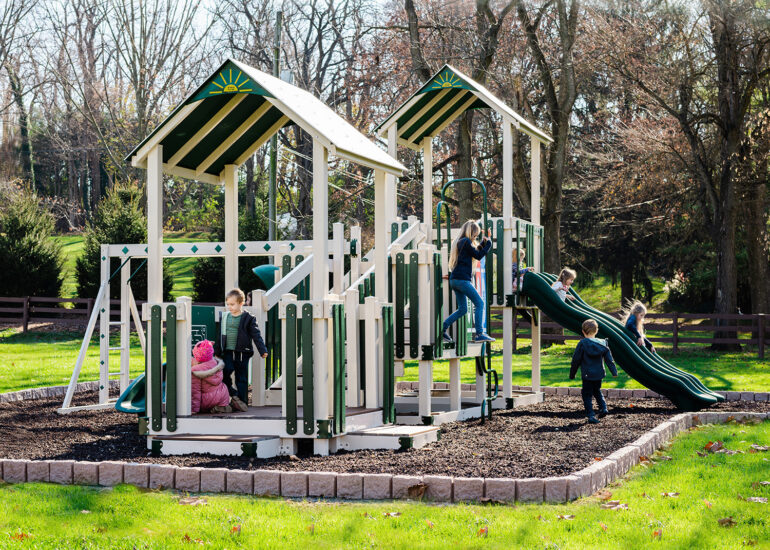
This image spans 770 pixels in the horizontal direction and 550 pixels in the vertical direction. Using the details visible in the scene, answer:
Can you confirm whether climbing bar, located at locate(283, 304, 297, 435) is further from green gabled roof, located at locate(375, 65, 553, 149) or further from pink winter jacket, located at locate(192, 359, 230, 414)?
green gabled roof, located at locate(375, 65, 553, 149)

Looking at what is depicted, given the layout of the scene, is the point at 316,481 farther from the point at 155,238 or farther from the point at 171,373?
the point at 155,238

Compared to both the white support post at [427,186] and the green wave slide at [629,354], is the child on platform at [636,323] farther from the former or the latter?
the white support post at [427,186]

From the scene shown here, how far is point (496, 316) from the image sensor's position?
3862 centimetres

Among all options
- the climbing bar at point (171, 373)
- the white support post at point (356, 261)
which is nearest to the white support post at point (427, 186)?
the white support post at point (356, 261)

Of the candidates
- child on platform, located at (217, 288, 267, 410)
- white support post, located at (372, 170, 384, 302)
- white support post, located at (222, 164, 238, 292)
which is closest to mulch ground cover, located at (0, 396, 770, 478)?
child on platform, located at (217, 288, 267, 410)

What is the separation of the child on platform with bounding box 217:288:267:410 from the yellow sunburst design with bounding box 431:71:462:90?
4.96 m

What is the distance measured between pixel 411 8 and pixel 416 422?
14776 millimetres

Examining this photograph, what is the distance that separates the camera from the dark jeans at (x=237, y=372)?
9672 millimetres

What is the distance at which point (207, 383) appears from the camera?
358 inches

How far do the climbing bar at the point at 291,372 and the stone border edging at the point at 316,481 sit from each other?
1479mm

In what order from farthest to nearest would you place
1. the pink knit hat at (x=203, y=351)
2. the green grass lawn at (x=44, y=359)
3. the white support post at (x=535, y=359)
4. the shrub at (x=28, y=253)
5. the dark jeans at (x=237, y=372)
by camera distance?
1. the shrub at (x=28, y=253)
2. the green grass lawn at (x=44, y=359)
3. the white support post at (x=535, y=359)
4. the dark jeans at (x=237, y=372)
5. the pink knit hat at (x=203, y=351)

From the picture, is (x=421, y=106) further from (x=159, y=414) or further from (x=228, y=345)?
(x=159, y=414)

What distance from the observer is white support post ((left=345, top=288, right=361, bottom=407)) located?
9.36 metres

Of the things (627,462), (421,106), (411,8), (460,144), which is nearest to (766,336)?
(460,144)
